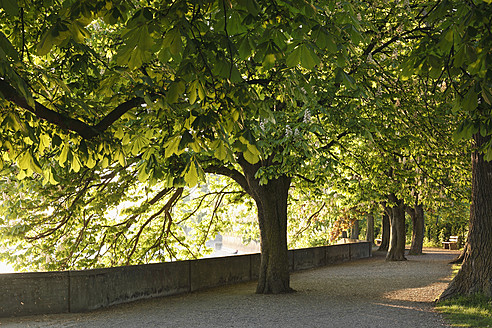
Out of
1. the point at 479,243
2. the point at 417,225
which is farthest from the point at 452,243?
the point at 479,243

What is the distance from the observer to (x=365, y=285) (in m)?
16.3

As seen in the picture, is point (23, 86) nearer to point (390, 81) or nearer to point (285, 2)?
point (285, 2)

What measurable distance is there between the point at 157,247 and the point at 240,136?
12600 millimetres

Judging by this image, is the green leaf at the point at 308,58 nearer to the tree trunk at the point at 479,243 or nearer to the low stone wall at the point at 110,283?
the tree trunk at the point at 479,243

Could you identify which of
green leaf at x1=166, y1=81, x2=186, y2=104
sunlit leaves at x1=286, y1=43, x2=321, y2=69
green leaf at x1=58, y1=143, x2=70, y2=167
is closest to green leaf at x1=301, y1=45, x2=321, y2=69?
sunlit leaves at x1=286, y1=43, x2=321, y2=69

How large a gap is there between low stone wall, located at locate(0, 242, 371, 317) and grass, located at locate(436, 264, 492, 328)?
719 centimetres

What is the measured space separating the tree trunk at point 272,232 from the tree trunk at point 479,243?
4333 mm

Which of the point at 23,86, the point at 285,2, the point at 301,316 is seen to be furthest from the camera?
the point at 301,316

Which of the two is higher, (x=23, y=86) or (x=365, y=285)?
(x=23, y=86)

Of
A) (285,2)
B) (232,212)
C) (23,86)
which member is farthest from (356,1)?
(232,212)

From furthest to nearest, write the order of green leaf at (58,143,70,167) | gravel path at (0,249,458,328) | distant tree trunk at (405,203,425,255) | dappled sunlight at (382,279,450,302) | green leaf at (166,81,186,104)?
distant tree trunk at (405,203,425,255) < dappled sunlight at (382,279,450,302) < gravel path at (0,249,458,328) < green leaf at (58,143,70,167) < green leaf at (166,81,186,104)

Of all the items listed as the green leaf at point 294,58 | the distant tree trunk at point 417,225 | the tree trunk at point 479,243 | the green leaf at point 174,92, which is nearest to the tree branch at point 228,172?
the tree trunk at point 479,243

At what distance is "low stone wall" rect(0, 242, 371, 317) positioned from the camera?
37.2ft

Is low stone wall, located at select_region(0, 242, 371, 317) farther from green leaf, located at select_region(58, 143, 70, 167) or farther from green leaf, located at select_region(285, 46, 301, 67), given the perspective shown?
green leaf, located at select_region(285, 46, 301, 67)
